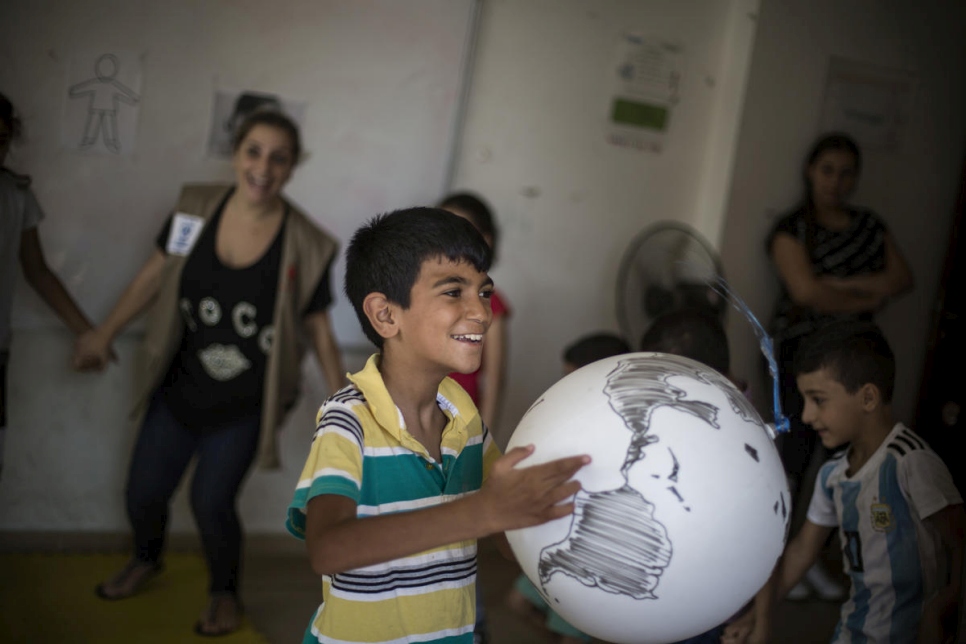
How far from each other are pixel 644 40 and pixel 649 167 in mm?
575

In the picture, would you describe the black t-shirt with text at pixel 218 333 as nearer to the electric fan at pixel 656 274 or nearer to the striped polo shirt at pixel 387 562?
the striped polo shirt at pixel 387 562

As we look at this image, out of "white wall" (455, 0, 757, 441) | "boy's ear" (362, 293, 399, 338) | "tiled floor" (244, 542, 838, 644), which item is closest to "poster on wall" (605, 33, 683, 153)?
"white wall" (455, 0, 757, 441)

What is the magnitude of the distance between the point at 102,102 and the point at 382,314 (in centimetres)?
219

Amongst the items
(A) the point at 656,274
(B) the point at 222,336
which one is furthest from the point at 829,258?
(B) the point at 222,336

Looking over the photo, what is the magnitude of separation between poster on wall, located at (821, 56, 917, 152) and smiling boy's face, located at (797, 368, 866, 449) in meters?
2.39

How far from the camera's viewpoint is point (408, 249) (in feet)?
5.92

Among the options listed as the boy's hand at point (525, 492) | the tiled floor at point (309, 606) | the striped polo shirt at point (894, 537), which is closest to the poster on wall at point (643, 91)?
the tiled floor at point (309, 606)

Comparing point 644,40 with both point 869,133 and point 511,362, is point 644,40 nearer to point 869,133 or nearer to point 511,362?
point 869,133

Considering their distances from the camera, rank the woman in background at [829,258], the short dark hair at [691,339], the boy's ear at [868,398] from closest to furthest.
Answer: the boy's ear at [868,398], the short dark hair at [691,339], the woman in background at [829,258]

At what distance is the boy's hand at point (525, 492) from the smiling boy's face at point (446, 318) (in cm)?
33

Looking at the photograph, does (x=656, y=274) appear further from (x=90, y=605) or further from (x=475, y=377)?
(x=90, y=605)

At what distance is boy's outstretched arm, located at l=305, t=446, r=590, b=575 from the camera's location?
1424mm

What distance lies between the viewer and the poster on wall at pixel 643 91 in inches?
169

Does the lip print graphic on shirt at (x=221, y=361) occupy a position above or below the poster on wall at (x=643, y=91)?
below
